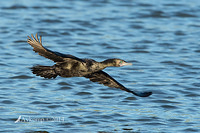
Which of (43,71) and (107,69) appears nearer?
(43,71)

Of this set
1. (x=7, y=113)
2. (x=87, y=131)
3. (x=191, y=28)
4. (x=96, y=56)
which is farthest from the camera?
(x=191, y=28)

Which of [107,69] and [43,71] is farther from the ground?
[43,71]

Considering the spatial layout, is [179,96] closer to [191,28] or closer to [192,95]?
[192,95]

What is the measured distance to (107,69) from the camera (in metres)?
14.3

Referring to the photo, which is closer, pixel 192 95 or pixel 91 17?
pixel 192 95

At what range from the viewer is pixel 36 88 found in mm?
12406

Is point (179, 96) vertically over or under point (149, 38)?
under

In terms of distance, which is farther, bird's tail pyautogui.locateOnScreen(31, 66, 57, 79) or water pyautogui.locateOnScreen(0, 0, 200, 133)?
water pyautogui.locateOnScreen(0, 0, 200, 133)

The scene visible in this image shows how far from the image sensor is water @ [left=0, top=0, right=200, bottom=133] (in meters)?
10.5

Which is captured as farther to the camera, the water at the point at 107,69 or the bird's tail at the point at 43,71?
the water at the point at 107,69

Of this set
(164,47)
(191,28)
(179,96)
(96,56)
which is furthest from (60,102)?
(191,28)

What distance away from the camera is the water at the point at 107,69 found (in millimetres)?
10461

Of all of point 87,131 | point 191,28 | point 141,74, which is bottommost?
point 87,131

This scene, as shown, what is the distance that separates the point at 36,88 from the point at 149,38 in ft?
20.3
